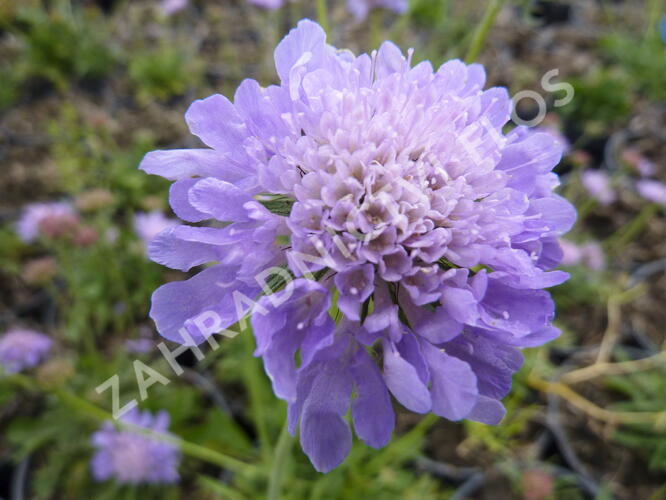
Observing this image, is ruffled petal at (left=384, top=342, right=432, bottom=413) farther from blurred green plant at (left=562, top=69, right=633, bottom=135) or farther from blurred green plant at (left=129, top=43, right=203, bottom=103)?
blurred green plant at (left=562, top=69, right=633, bottom=135)

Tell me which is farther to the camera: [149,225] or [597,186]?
[597,186]

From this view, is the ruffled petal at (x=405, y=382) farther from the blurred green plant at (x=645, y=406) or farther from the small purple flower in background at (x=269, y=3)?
the small purple flower in background at (x=269, y=3)

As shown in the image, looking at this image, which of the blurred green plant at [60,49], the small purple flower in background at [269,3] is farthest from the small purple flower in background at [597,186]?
the blurred green plant at [60,49]

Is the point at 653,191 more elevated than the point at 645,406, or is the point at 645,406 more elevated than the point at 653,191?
the point at 653,191

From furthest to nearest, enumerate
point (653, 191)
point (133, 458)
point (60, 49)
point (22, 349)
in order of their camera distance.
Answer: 1. point (60, 49)
2. point (653, 191)
3. point (22, 349)
4. point (133, 458)

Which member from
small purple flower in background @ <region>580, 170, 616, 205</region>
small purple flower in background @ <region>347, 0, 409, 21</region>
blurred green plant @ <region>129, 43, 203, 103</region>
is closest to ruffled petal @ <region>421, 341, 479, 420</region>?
small purple flower in background @ <region>347, 0, 409, 21</region>

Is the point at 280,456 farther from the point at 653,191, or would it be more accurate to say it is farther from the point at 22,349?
the point at 653,191

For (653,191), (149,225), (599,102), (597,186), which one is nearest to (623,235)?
(653,191)
